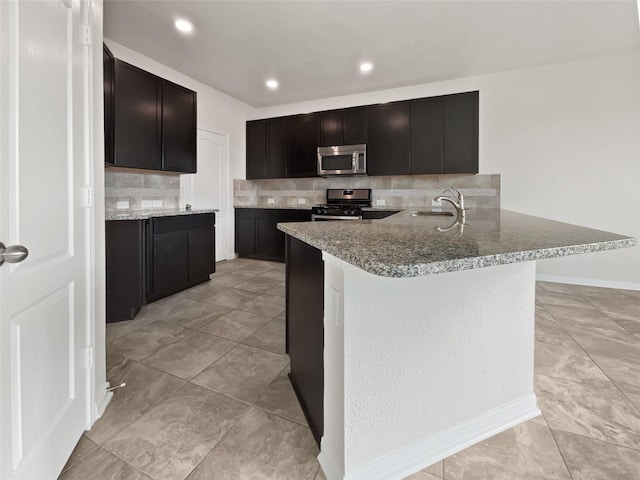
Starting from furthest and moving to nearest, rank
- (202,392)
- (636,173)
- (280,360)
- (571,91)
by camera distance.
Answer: (571,91), (636,173), (280,360), (202,392)

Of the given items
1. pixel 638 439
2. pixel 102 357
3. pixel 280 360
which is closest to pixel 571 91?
pixel 638 439

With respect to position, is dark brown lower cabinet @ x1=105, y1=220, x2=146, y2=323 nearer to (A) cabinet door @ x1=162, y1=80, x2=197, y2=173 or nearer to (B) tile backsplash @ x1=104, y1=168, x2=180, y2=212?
(B) tile backsplash @ x1=104, y1=168, x2=180, y2=212

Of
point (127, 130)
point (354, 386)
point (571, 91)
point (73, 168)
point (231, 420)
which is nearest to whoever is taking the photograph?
point (354, 386)

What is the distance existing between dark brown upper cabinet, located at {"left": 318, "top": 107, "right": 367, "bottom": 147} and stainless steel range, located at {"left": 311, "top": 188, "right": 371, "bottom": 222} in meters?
0.74

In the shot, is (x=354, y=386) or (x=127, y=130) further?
(x=127, y=130)

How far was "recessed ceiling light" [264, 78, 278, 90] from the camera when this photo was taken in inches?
162

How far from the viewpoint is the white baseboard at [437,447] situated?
3.36ft

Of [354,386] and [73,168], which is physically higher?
[73,168]

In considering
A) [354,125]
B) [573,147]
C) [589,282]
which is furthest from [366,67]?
[589,282]

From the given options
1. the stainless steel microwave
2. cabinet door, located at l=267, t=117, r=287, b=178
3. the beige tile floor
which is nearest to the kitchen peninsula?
the beige tile floor

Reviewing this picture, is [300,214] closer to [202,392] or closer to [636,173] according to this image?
[202,392]

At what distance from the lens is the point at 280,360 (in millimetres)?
1864

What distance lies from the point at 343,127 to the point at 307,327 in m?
3.81

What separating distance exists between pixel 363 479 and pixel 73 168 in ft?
5.09
